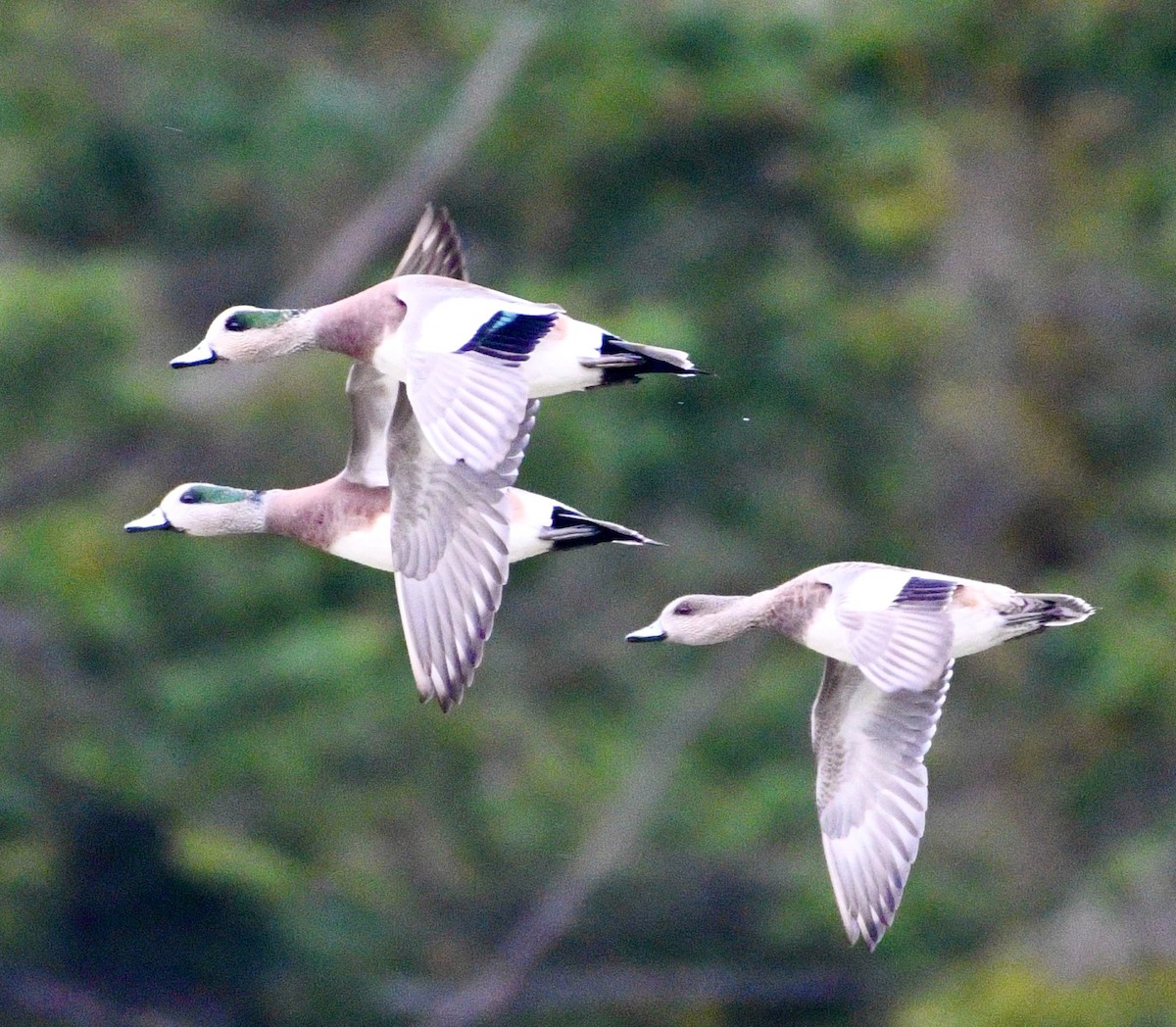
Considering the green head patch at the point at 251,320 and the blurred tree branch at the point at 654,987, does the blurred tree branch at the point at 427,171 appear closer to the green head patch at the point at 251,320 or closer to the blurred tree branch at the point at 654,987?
the blurred tree branch at the point at 654,987

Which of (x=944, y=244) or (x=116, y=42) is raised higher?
(x=116, y=42)

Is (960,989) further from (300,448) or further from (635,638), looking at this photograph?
(635,638)

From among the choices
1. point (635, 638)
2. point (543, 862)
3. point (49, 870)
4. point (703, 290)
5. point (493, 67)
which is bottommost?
point (543, 862)

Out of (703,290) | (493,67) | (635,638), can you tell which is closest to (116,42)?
(493,67)

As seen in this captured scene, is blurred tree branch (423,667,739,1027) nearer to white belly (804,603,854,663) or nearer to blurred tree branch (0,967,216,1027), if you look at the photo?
blurred tree branch (0,967,216,1027)

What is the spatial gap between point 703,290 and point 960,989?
12.7 ft

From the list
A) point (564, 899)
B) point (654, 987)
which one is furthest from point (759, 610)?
point (654, 987)

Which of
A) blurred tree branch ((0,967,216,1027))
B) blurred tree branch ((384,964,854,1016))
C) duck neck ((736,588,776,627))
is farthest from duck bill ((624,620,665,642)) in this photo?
blurred tree branch ((384,964,854,1016))

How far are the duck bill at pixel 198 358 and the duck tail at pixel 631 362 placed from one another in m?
0.85

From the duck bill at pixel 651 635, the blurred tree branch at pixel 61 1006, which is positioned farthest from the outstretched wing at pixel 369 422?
the blurred tree branch at pixel 61 1006

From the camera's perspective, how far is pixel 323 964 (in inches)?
562

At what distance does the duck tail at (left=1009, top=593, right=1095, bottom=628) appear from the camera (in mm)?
6531

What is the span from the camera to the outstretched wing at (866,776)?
6.62m

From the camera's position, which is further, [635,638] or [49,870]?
[49,870]
